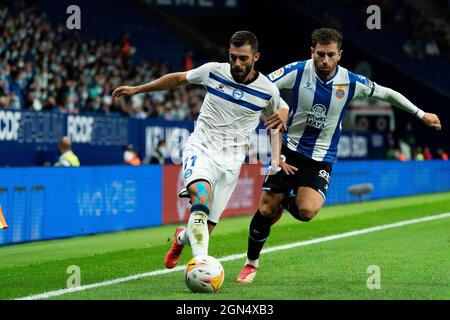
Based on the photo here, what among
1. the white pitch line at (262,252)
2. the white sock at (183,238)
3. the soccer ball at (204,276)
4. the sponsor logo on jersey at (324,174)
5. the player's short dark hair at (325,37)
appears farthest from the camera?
the sponsor logo on jersey at (324,174)

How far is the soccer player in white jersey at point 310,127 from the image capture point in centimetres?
1013

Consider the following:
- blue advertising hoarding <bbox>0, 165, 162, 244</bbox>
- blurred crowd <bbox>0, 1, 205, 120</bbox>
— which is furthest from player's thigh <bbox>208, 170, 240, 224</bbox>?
blurred crowd <bbox>0, 1, 205, 120</bbox>

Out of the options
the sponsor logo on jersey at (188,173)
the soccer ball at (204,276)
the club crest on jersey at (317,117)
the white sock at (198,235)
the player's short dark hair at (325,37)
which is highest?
the player's short dark hair at (325,37)

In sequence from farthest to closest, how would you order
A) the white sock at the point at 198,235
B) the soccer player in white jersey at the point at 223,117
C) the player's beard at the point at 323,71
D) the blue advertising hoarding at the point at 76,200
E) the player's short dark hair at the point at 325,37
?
1. the blue advertising hoarding at the point at 76,200
2. the player's beard at the point at 323,71
3. the player's short dark hair at the point at 325,37
4. the soccer player in white jersey at the point at 223,117
5. the white sock at the point at 198,235

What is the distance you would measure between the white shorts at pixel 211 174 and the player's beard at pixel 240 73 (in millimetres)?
714

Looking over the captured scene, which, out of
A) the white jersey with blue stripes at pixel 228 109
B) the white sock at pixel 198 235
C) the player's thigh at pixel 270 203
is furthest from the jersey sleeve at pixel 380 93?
the white sock at pixel 198 235

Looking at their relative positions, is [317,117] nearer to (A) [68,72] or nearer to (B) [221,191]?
(B) [221,191]

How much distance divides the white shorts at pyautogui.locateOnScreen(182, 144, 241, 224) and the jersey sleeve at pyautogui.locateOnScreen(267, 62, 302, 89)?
1.02 m

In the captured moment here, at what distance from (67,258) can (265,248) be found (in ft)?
8.54

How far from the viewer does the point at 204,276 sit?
8484mm

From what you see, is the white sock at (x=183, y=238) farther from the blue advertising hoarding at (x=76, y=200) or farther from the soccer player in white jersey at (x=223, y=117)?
the blue advertising hoarding at (x=76, y=200)

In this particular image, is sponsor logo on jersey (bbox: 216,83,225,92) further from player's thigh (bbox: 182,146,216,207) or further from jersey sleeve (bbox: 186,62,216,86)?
player's thigh (bbox: 182,146,216,207)

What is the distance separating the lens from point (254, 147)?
25.1 meters

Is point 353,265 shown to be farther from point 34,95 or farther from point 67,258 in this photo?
point 34,95
